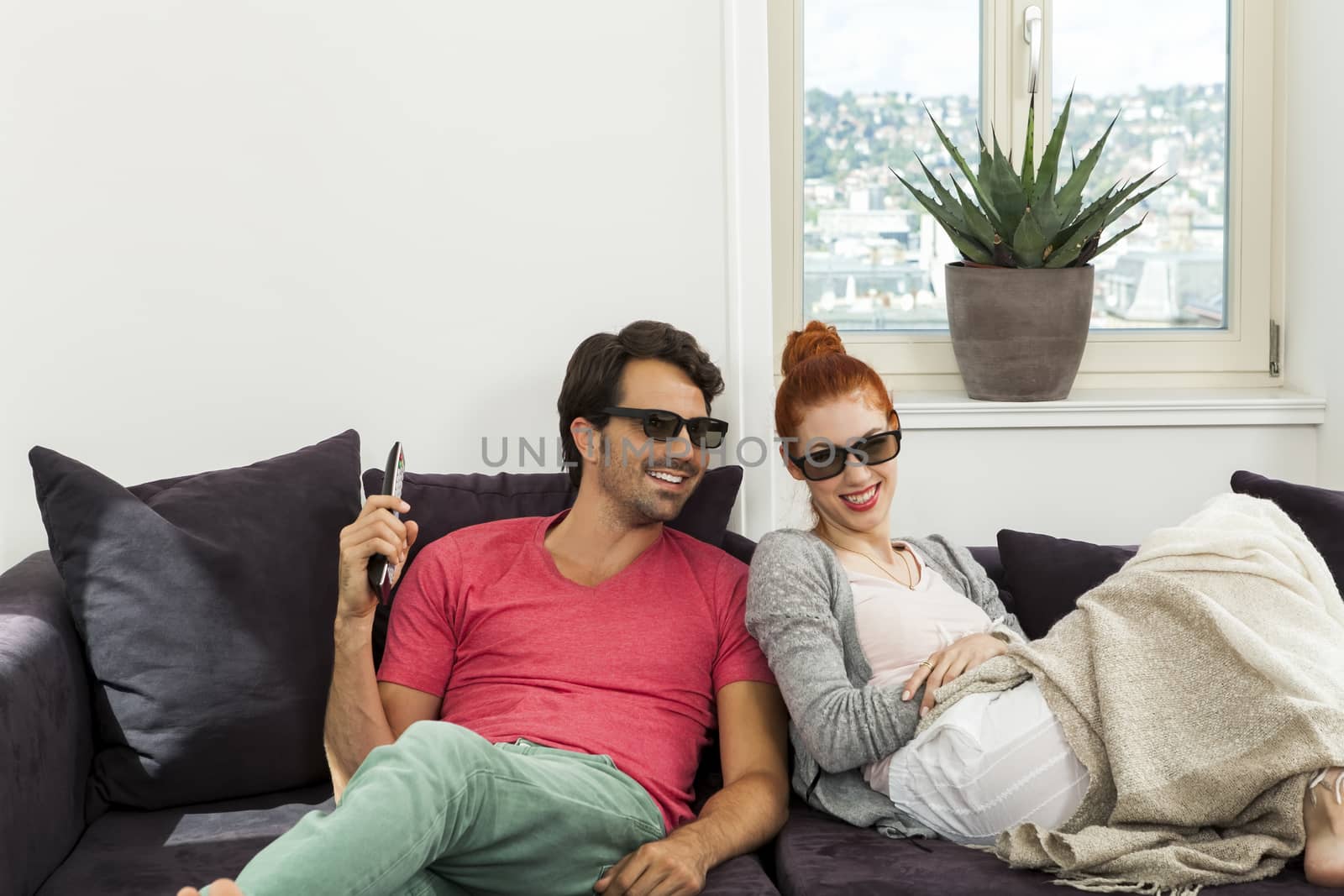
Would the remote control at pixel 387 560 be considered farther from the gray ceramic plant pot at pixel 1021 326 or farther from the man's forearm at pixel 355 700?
the gray ceramic plant pot at pixel 1021 326

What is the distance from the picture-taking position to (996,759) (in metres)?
1.68

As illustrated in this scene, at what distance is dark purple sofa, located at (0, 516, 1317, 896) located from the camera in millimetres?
1604

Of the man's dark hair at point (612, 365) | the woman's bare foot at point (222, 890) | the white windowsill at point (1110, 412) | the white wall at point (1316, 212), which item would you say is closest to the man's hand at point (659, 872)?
the woman's bare foot at point (222, 890)

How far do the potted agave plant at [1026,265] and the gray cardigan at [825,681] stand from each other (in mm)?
850

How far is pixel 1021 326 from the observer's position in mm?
2633

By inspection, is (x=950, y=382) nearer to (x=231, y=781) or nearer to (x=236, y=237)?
(x=236, y=237)

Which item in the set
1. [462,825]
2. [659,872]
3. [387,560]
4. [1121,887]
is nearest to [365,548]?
[387,560]

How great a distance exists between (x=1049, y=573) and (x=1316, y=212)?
1265 mm

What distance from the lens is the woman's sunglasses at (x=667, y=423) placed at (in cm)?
200

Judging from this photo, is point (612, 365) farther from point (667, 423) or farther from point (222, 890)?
point (222, 890)

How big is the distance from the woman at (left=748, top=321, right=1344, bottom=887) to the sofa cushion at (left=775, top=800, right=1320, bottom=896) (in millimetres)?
41

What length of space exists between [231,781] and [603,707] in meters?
0.59

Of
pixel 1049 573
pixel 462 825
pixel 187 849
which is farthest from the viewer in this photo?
pixel 1049 573

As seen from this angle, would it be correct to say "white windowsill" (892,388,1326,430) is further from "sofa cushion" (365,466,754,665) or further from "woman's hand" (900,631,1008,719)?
"woman's hand" (900,631,1008,719)
